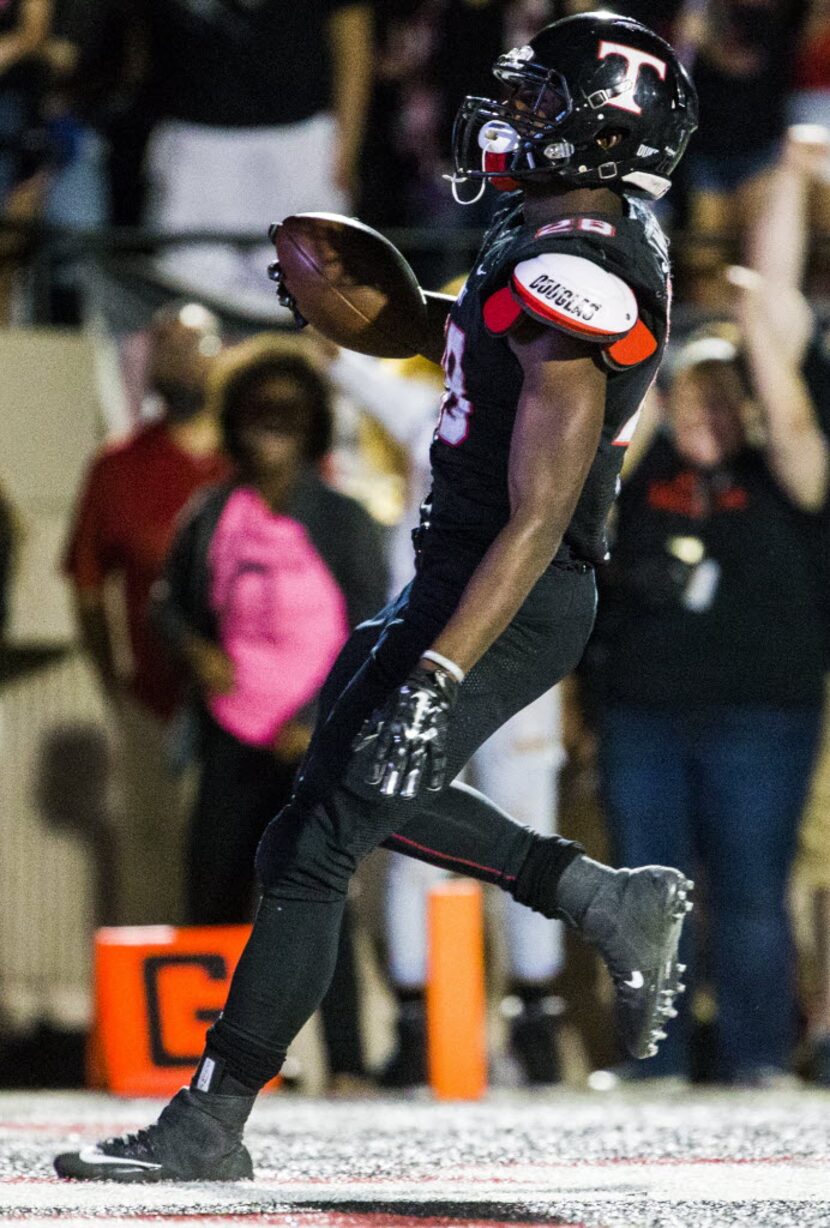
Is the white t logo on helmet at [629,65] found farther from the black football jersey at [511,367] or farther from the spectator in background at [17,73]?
the spectator in background at [17,73]

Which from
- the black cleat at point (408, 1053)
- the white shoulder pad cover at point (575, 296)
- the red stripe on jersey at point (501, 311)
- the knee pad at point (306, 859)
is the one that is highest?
the white shoulder pad cover at point (575, 296)

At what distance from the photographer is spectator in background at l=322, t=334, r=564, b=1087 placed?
6500 millimetres

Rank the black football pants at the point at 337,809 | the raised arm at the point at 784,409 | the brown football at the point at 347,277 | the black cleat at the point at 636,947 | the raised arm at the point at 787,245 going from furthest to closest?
the raised arm at the point at 787,245 < the raised arm at the point at 784,409 < the brown football at the point at 347,277 < the black cleat at the point at 636,947 < the black football pants at the point at 337,809

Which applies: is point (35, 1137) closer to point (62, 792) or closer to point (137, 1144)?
point (137, 1144)

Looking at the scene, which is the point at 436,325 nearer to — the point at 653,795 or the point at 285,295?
the point at 285,295

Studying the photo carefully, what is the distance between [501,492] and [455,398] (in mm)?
196

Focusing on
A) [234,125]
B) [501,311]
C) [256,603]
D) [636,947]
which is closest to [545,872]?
[636,947]

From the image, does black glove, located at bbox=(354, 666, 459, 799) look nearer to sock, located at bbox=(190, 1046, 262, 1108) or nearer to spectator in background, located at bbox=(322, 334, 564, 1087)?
sock, located at bbox=(190, 1046, 262, 1108)

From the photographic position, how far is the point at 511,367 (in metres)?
3.82

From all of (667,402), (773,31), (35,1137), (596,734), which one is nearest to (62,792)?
(596,734)

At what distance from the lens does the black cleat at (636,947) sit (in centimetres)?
408

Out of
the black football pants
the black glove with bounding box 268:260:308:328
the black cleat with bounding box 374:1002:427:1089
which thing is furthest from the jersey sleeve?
the black cleat with bounding box 374:1002:427:1089

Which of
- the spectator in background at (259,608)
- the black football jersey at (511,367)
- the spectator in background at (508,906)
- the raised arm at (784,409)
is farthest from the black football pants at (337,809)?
the raised arm at (784,409)

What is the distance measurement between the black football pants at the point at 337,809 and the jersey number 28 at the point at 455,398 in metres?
0.30
